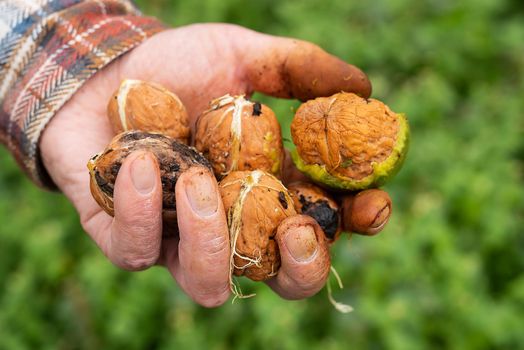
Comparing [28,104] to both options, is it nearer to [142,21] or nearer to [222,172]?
[142,21]

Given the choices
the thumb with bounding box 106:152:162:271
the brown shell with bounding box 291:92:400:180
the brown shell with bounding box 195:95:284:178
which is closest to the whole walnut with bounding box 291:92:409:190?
the brown shell with bounding box 291:92:400:180

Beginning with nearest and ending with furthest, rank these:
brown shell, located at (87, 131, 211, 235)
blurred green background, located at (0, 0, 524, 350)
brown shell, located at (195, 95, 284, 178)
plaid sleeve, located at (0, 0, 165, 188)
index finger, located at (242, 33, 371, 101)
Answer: brown shell, located at (87, 131, 211, 235), brown shell, located at (195, 95, 284, 178), index finger, located at (242, 33, 371, 101), plaid sleeve, located at (0, 0, 165, 188), blurred green background, located at (0, 0, 524, 350)

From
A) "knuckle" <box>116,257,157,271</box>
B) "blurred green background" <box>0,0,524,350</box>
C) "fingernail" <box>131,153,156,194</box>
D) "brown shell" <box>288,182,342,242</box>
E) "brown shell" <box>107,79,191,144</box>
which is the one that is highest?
"fingernail" <box>131,153,156,194</box>

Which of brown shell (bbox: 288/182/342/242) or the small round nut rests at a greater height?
the small round nut

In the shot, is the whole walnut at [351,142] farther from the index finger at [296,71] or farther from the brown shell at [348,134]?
the index finger at [296,71]

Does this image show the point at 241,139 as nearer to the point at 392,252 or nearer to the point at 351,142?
the point at 351,142

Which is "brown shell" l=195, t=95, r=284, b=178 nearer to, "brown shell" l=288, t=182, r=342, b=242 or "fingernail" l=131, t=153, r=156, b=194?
"brown shell" l=288, t=182, r=342, b=242

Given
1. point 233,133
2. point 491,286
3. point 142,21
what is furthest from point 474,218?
point 142,21
